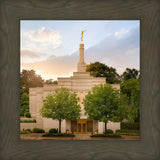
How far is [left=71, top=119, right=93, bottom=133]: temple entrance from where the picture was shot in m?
13.2

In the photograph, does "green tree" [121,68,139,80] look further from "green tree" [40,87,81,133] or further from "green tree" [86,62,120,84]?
"green tree" [40,87,81,133]

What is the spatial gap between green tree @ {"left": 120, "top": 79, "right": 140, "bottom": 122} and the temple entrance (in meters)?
3.02

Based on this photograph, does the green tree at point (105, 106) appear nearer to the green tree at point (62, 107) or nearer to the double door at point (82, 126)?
the green tree at point (62, 107)

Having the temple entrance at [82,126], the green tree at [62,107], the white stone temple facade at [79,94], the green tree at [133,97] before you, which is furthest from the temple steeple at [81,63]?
the temple entrance at [82,126]

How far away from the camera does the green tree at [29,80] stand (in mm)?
17969

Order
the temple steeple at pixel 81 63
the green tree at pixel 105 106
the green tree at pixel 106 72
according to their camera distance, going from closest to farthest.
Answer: the green tree at pixel 105 106 → the temple steeple at pixel 81 63 → the green tree at pixel 106 72

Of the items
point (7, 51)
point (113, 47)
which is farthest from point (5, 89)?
point (113, 47)

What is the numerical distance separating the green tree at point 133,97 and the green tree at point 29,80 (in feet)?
25.2

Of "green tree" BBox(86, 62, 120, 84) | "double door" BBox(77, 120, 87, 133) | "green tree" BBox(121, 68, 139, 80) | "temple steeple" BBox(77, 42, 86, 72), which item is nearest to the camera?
"double door" BBox(77, 120, 87, 133)

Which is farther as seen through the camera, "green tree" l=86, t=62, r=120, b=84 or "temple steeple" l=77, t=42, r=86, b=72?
"green tree" l=86, t=62, r=120, b=84

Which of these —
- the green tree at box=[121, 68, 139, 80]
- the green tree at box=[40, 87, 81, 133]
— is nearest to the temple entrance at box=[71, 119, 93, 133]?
the green tree at box=[40, 87, 81, 133]

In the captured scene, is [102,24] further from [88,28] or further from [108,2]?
[108,2]

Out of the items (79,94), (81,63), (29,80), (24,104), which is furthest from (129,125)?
(29,80)

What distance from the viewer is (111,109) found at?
1169 centimetres
